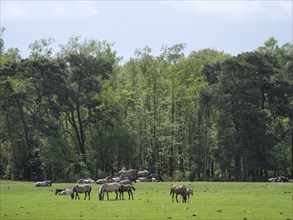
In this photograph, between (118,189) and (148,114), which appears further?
(148,114)

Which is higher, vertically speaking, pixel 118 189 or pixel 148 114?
pixel 148 114

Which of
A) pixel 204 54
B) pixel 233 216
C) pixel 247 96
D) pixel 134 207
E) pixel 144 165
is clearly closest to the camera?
pixel 233 216

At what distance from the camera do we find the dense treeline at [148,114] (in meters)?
69.1

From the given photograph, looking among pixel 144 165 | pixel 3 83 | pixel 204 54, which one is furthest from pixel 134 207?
pixel 204 54

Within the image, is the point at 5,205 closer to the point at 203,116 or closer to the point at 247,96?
the point at 247,96

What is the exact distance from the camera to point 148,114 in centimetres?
8081

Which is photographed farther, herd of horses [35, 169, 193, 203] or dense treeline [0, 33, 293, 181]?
dense treeline [0, 33, 293, 181]

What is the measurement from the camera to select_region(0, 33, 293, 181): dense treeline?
69.1 metres

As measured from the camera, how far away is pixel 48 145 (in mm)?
72188

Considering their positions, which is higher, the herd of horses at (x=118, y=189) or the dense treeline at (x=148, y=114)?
the dense treeline at (x=148, y=114)

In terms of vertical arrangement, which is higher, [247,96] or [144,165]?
[247,96]

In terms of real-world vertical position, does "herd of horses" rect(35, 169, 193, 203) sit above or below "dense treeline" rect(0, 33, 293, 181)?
below

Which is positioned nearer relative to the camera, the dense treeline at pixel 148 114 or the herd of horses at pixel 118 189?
the herd of horses at pixel 118 189

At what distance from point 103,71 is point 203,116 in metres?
17.4
